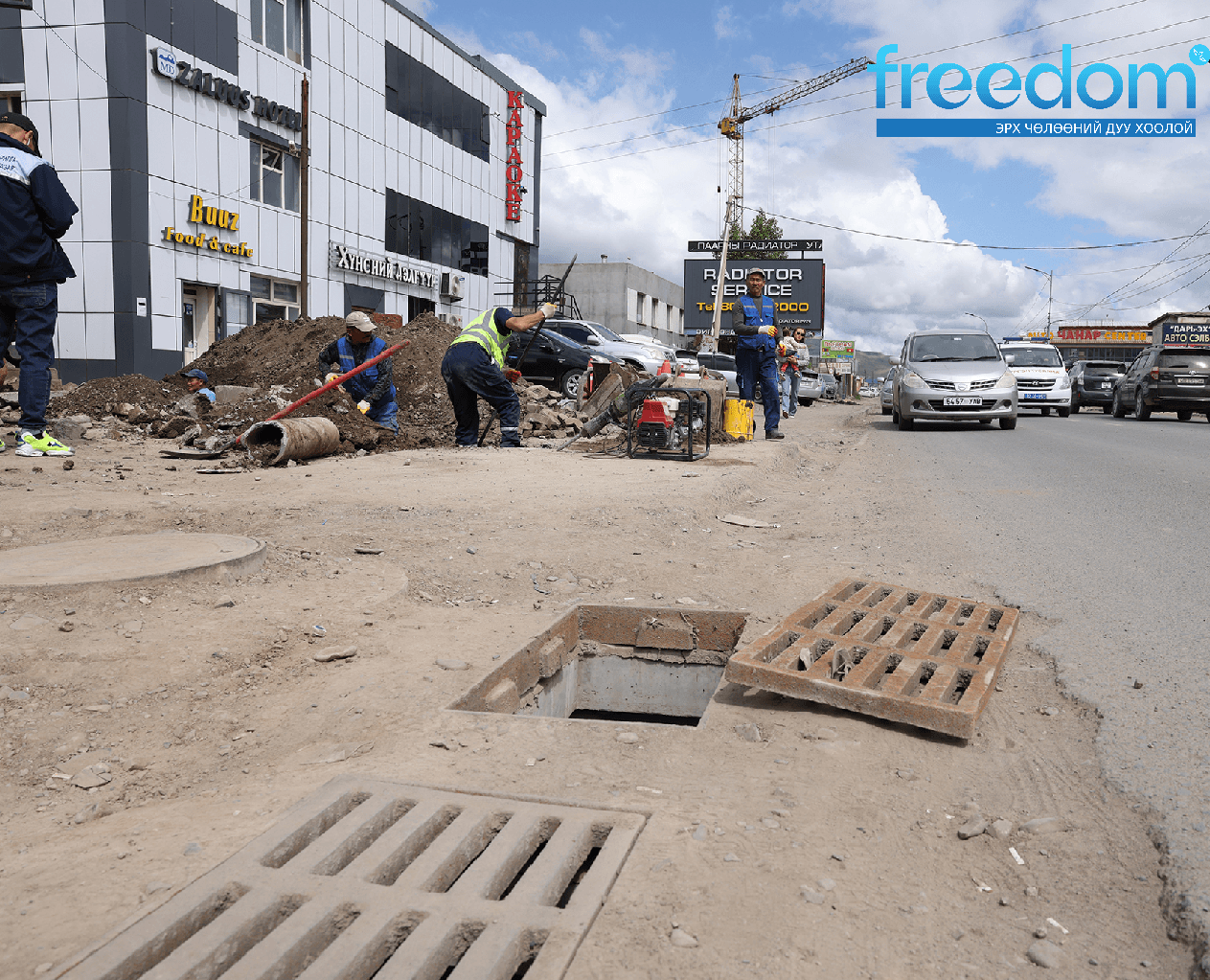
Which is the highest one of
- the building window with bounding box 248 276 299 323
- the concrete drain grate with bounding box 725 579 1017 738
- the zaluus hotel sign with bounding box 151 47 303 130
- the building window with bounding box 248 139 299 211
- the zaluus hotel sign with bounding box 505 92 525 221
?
the zaluus hotel sign with bounding box 505 92 525 221

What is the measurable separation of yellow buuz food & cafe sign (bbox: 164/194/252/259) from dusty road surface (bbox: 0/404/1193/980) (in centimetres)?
1524

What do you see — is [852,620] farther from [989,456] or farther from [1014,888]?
[989,456]

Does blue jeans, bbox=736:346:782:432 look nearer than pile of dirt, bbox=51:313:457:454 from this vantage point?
No

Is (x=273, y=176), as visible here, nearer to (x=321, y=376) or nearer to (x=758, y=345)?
(x=321, y=376)

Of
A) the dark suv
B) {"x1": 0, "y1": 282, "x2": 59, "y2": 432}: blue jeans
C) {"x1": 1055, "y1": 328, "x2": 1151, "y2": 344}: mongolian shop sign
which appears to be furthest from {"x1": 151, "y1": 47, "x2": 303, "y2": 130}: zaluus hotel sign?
{"x1": 1055, "y1": 328, "x2": 1151, "y2": 344}: mongolian shop sign

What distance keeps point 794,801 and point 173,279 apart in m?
19.2

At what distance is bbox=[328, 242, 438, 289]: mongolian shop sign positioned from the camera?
76.7ft

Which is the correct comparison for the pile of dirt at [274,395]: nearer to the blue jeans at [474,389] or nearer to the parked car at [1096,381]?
the blue jeans at [474,389]

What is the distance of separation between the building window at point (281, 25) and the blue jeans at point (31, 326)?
54.5ft

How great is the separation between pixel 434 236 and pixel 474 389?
20.4m

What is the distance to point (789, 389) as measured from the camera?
20.2 meters

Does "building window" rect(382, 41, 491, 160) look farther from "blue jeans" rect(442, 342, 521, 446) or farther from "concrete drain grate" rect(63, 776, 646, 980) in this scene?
"concrete drain grate" rect(63, 776, 646, 980)

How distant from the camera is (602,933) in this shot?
1.67 m

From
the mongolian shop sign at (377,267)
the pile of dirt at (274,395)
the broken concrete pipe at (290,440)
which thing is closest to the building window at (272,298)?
the mongolian shop sign at (377,267)
